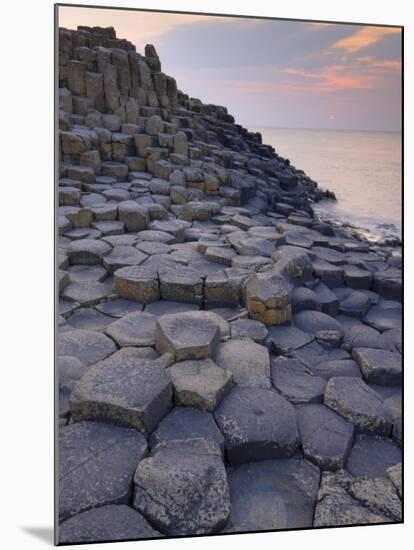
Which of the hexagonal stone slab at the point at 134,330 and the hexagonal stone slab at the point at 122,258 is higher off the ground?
the hexagonal stone slab at the point at 122,258

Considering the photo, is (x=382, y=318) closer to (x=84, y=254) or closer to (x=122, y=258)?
(x=122, y=258)

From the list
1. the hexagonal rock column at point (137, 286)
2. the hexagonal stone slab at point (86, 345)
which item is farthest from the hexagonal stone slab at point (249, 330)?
the hexagonal stone slab at point (86, 345)

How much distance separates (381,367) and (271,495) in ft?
3.33

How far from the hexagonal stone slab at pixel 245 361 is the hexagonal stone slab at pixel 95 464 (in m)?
0.61

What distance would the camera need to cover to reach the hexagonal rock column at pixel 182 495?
5.63 feet

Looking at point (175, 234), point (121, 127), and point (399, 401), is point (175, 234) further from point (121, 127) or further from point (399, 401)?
point (121, 127)

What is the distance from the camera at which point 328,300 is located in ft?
10.9

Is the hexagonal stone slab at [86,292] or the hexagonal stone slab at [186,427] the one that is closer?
the hexagonal stone slab at [186,427]

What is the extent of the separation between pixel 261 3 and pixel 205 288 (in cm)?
155

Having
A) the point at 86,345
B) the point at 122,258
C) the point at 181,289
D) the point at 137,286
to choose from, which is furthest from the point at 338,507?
the point at 122,258

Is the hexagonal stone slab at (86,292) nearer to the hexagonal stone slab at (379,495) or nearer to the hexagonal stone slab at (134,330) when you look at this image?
the hexagonal stone slab at (134,330)

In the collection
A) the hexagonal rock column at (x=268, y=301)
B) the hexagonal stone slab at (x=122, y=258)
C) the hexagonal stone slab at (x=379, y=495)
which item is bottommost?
the hexagonal stone slab at (x=379, y=495)

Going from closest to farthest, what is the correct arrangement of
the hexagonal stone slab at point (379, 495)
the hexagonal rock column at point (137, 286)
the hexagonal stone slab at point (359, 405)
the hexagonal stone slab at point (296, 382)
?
the hexagonal stone slab at point (379, 495)
the hexagonal stone slab at point (359, 405)
the hexagonal stone slab at point (296, 382)
the hexagonal rock column at point (137, 286)

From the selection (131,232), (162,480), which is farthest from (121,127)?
(162,480)
